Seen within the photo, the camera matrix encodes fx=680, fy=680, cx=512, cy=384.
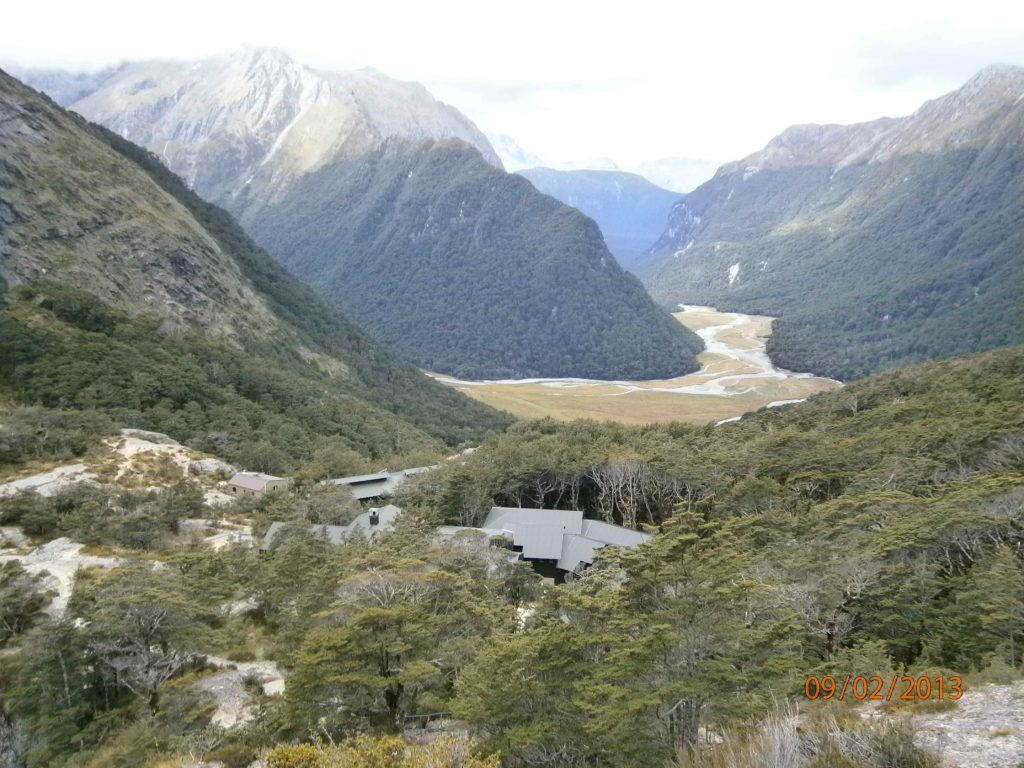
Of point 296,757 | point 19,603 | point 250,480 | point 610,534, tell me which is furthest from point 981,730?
point 250,480

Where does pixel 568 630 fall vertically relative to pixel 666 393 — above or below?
above

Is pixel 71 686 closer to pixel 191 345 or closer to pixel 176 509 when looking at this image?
pixel 176 509

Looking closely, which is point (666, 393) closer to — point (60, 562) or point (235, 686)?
point (60, 562)

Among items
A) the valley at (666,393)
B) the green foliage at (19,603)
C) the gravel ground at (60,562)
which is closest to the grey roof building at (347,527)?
the gravel ground at (60,562)

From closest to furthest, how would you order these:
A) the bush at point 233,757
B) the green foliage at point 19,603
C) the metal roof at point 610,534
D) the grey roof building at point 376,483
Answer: the bush at point 233,757
the green foliage at point 19,603
the metal roof at point 610,534
the grey roof building at point 376,483

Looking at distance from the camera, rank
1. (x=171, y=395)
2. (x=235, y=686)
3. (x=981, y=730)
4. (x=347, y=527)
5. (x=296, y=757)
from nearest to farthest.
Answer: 1. (x=296, y=757)
2. (x=981, y=730)
3. (x=235, y=686)
4. (x=347, y=527)
5. (x=171, y=395)

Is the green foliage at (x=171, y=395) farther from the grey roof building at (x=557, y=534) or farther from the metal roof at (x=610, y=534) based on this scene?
the metal roof at (x=610, y=534)

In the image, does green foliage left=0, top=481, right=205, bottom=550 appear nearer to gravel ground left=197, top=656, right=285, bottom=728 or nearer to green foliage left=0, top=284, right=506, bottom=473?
green foliage left=0, top=284, right=506, bottom=473

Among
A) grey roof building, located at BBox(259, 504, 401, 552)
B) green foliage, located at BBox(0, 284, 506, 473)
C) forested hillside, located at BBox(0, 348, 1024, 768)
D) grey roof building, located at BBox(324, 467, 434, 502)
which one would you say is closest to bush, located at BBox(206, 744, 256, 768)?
forested hillside, located at BBox(0, 348, 1024, 768)
